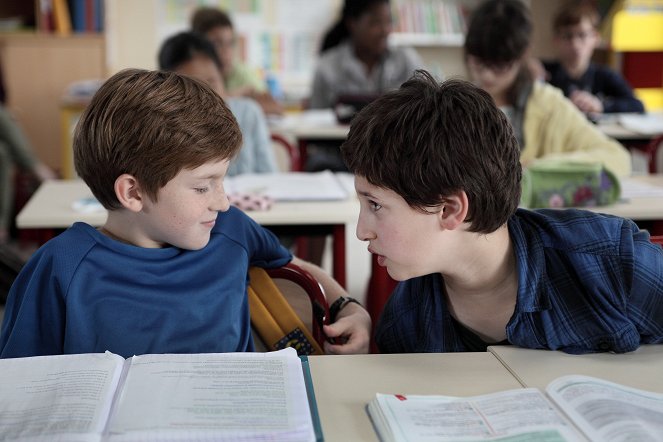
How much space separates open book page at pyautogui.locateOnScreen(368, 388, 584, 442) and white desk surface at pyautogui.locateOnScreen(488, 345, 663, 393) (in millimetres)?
101

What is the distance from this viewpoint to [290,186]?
2.59 m

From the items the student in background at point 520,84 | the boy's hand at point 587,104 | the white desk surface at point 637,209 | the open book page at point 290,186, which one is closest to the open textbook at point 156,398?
the open book page at point 290,186

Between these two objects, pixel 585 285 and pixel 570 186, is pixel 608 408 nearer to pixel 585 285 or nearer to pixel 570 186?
pixel 585 285

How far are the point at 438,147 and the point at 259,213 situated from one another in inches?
44.1

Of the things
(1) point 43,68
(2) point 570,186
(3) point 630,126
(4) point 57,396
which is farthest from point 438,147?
(1) point 43,68

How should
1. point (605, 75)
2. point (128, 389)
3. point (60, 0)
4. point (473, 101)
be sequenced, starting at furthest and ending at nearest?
point (60, 0) < point (605, 75) < point (473, 101) < point (128, 389)

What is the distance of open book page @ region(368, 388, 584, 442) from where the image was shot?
971mm

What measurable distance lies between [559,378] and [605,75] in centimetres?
382

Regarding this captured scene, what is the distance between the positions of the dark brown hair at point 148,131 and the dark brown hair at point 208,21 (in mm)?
3084

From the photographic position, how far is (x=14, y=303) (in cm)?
138

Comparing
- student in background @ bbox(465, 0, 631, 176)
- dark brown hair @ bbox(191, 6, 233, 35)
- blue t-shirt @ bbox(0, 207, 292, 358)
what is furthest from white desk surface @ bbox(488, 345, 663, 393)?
dark brown hair @ bbox(191, 6, 233, 35)

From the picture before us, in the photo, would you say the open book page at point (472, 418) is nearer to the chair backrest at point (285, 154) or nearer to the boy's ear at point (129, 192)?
the boy's ear at point (129, 192)

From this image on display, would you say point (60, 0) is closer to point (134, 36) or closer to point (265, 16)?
point (134, 36)

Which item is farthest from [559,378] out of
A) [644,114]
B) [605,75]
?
[605,75]
